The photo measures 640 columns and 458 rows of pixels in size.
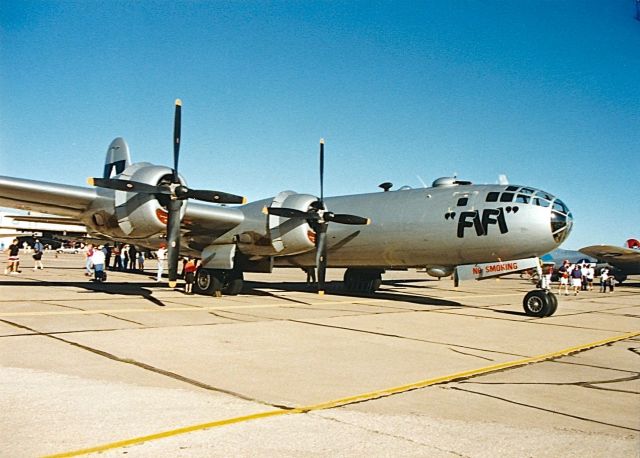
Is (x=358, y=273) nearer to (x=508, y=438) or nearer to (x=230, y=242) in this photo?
(x=230, y=242)

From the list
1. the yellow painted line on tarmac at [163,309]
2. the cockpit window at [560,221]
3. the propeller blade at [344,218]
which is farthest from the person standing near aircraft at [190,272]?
the cockpit window at [560,221]

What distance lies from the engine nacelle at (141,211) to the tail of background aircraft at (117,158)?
477 cm

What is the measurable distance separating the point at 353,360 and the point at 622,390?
3.51 metres

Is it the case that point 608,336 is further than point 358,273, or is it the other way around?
point 358,273

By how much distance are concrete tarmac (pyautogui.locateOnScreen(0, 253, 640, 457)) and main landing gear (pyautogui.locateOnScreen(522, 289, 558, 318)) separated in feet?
7.31

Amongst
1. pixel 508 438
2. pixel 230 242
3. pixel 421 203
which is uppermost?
pixel 421 203

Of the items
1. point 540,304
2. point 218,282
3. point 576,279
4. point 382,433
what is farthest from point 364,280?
point 382,433

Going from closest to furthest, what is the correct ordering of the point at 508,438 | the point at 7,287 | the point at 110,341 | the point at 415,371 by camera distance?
the point at 508,438 → the point at 415,371 → the point at 110,341 → the point at 7,287

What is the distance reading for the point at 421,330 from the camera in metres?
11.7

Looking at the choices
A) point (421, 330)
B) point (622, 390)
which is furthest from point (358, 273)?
point (622, 390)

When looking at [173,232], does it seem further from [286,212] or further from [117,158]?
[117,158]

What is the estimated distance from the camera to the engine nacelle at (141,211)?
15.5m

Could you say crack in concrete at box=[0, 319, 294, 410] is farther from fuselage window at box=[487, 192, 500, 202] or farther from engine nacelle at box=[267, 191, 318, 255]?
fuselage window at box=[487, 192, 500, 202]

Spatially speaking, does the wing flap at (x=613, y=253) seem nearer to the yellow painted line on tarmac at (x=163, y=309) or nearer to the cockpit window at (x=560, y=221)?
the cockpit window at (x=560, y=221)
